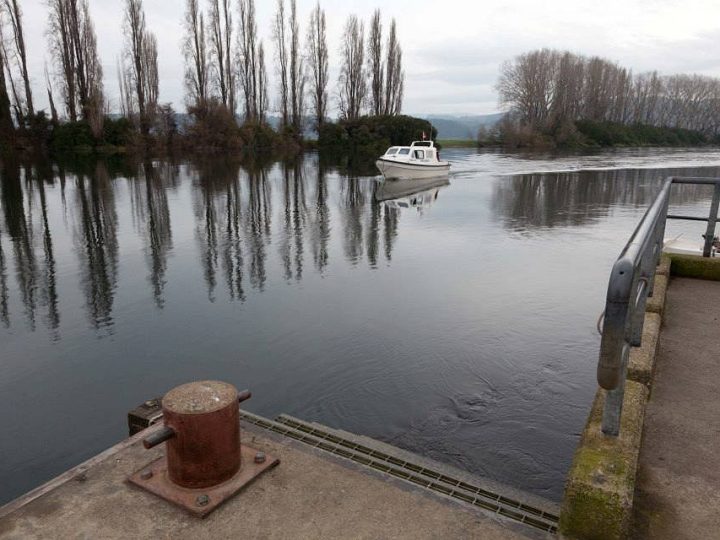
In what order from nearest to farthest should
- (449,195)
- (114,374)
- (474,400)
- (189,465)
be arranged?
1. (189,465)
2. (474,400)
3. (114,374)
4. (449,195)

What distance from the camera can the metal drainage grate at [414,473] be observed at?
2.98 m

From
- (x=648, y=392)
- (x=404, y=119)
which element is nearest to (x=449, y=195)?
(x=648, y=392)

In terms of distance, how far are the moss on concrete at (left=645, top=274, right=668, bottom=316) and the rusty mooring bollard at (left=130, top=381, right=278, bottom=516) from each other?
3142mm

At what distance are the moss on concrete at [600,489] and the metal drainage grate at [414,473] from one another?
445mm

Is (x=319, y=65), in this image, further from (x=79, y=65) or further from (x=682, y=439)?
(x=682, y=439)

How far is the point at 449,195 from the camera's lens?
2408 cm

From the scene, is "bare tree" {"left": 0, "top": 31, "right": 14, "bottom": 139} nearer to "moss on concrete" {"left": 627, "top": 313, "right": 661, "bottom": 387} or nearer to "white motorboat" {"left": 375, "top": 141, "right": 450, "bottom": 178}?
"white motorboat" {"left": 375, "top": 141, "right": 450, "bottom": 178}

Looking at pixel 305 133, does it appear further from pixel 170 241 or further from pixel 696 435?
pixel 696 435

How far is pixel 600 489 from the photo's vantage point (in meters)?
2.34

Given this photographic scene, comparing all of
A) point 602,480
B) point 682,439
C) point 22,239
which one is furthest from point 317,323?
point 22,239

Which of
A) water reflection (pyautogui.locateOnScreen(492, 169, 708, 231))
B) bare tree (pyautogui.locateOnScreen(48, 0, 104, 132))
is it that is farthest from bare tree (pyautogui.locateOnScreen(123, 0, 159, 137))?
water reflection (pyautogui.locateOnScreen(492, 169, 708, 231))

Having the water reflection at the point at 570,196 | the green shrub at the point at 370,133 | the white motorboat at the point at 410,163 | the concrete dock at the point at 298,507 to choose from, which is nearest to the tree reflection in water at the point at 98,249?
the concrete dock at the point at 298,507

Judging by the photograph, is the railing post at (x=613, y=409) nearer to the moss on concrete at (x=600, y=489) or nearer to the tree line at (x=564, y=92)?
the moss on concrete at (x=600, y=489)

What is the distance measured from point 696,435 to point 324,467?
6.69 feet
